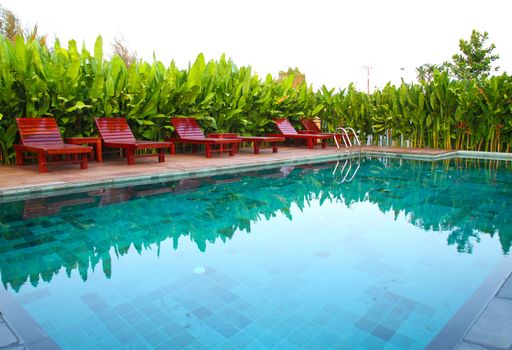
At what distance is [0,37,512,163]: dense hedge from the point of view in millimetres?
8047

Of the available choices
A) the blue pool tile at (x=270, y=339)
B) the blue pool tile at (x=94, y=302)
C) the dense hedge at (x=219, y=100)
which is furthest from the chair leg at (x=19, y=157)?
the blue pool tile at (x=270, y=339)

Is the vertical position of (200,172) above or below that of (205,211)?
above

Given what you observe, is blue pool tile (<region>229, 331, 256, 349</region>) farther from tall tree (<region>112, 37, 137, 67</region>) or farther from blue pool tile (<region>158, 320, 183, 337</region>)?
tall tree (<region>112, 37, 137, 67</region>)

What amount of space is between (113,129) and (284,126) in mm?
5882

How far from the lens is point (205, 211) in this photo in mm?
5289

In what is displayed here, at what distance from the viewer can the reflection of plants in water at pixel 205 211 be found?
148 inches

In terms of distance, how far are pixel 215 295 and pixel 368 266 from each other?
1411 millimetres

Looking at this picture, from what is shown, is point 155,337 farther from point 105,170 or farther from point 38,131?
point 38,131

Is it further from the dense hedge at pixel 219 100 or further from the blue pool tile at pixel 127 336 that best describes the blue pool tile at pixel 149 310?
the dense hedge at pixel 219 100

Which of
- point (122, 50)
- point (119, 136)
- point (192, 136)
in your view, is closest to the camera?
point (119, 136)

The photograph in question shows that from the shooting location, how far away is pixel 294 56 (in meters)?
28.3

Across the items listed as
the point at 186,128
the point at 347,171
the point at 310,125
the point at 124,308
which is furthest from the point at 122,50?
the point at 124,308

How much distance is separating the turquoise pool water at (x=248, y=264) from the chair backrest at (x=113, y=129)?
2575mm

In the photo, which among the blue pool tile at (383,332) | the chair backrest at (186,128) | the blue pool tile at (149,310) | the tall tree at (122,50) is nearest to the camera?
the blue pool tile at (383,332)
